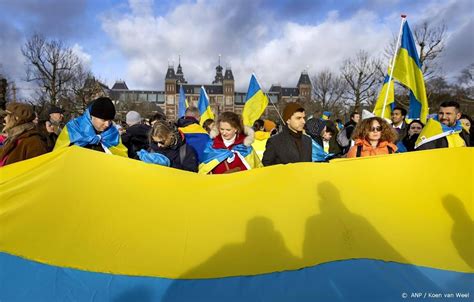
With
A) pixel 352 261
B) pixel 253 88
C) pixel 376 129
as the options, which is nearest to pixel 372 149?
pixel 376 129

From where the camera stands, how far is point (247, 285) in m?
2.48

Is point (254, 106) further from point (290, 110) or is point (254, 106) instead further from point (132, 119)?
point (290, 110)

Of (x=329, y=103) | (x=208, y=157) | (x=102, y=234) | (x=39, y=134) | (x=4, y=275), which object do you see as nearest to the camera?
(x=4, y=275)

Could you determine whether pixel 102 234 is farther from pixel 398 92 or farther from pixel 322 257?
pixel 398 92

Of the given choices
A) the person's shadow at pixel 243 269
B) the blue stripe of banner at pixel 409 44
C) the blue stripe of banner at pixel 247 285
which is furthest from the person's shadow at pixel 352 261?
the blue stripe of banner at pixel 409 44

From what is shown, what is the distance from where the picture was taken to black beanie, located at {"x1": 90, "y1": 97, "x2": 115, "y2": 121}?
4203mm

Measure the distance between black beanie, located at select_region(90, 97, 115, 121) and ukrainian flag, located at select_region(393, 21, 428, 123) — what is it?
5238mm

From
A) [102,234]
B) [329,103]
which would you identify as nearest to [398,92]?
[329,103]

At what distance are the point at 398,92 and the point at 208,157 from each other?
1427 inches

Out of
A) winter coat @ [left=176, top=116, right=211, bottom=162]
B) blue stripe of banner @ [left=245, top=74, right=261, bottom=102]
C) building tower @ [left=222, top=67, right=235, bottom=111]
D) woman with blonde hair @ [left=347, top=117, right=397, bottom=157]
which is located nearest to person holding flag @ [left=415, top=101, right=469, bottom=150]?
woman with blonde hair @ [left=347, top=117, right=397, bottom=157]

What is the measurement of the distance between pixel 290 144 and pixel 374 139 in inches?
37.8

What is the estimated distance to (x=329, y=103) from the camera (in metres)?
58.4

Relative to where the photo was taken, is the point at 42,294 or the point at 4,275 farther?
the point at 4,275

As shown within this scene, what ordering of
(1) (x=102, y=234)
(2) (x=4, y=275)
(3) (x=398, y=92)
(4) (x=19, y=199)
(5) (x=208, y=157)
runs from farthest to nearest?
(3) (x=398, y=92)
(5) (x=208, y=157)
(4) (x=19, y=199)
(1) (x=102, y=234)
(2) (x=4, y=275)
